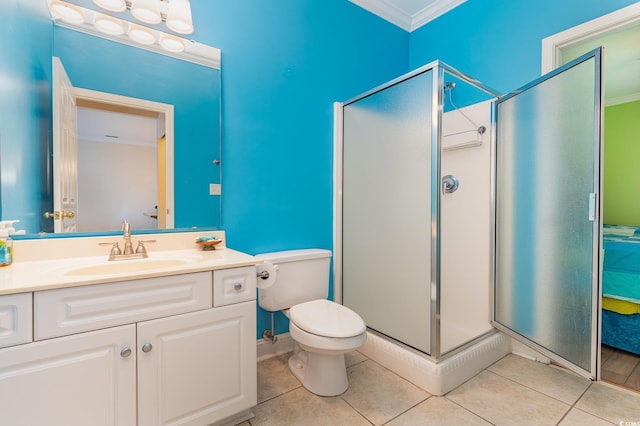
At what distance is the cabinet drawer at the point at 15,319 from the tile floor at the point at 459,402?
0.98 meters

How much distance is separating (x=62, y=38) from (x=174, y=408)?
1.77 m

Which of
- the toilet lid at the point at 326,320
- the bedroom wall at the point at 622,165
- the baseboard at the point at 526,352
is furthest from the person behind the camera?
→ the bedroom wall at the point at 622,165

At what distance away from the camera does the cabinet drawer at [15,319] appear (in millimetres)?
890

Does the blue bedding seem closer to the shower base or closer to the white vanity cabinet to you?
the shower base

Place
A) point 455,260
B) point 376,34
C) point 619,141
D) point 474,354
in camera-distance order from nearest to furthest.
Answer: point 474,354 → point 455,260 → point 376,34 → point 619,141

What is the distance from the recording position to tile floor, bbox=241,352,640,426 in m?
1.44

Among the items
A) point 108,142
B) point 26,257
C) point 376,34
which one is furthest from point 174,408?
point 376,34

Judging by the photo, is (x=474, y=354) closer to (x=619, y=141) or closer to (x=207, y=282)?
(x=207, y=282)

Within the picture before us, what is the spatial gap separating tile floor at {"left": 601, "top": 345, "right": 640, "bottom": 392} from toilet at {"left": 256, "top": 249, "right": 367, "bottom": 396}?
5.30ft

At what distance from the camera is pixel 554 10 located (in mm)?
1928

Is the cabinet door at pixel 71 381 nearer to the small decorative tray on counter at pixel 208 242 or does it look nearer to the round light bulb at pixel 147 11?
the small decorative tray on counter at pixel 208 242

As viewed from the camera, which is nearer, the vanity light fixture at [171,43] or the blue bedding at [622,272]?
the vanity light fixture at [171,43]

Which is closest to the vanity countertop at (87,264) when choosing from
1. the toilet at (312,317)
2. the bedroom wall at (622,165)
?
the toilet at (312,317)

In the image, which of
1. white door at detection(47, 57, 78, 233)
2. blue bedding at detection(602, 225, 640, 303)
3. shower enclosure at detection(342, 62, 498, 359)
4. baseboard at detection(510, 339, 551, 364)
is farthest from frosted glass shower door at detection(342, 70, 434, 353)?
white door at detection(47, 57, 78, 233)
